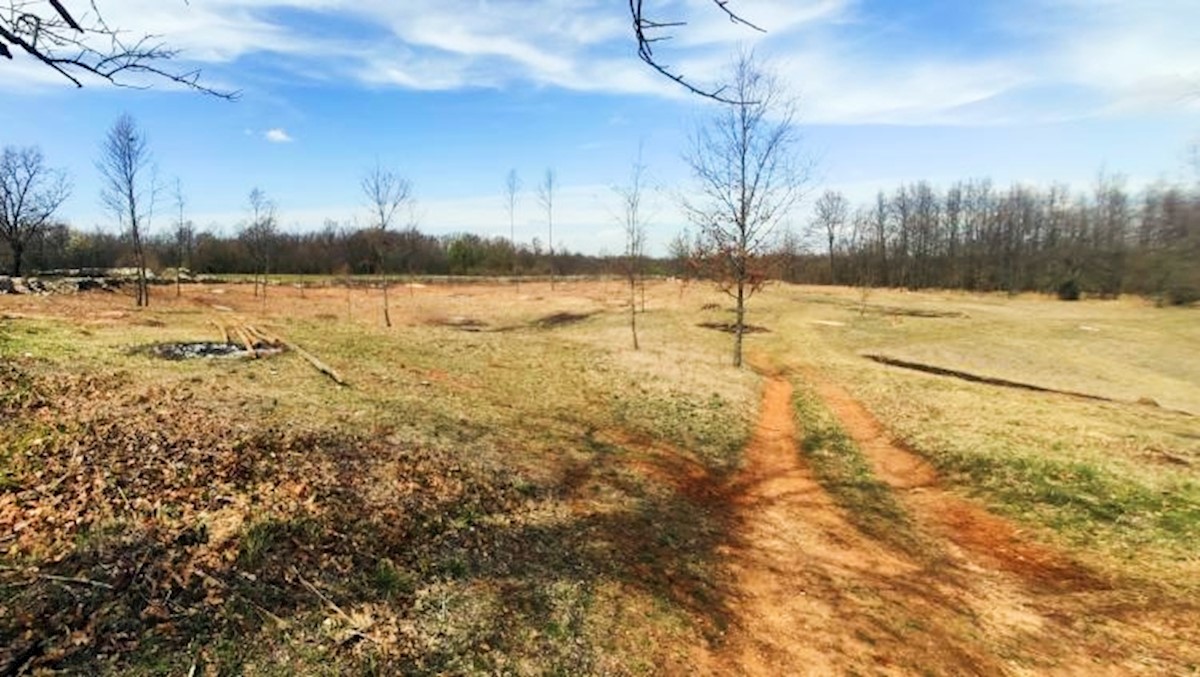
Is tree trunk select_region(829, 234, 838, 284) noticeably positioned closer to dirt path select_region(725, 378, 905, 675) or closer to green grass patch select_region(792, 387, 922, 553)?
green grass patch select_region(792, 387, 922, 553)

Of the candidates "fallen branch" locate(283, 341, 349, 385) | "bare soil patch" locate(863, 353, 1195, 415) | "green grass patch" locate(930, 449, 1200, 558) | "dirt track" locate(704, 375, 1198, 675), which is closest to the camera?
"dirt track" locate(704, 375, 1198, 675)

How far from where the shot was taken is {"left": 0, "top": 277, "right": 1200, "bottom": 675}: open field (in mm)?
5973

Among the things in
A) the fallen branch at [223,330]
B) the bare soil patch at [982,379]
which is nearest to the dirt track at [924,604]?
the bare soil patch at [982,379]

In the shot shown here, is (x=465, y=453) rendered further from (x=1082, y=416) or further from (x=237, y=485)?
(x=1082, y=416)

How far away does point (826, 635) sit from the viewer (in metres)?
7.19

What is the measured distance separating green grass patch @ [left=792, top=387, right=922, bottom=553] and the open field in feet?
0.24

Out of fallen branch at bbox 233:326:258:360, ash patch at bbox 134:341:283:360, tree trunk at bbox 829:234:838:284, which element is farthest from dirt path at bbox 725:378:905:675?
tree trunk at bbox 829:234:838:284

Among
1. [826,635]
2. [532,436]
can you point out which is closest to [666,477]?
[532,436]

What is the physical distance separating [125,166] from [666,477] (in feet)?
112

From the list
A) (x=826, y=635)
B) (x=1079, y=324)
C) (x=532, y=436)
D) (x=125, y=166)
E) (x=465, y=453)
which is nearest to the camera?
(x=826, y=635)

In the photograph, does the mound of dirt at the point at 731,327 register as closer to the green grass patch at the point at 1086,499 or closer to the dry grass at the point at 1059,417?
the dry grass at the point at 1059,417

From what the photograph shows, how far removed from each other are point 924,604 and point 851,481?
17.0ft

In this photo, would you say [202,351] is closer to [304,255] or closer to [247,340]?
[247,340]

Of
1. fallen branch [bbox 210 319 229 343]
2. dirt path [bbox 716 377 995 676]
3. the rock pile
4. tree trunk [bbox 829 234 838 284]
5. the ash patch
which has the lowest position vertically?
dirt path [bbox 716 377 995 676]
